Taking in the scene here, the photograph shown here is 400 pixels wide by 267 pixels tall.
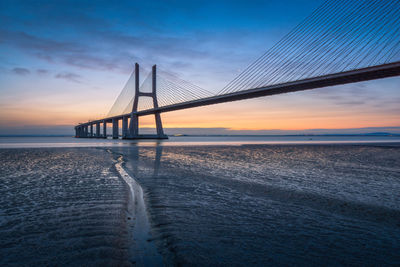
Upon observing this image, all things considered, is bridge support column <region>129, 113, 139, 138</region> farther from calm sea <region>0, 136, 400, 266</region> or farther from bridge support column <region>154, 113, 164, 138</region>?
calm sea <region>0, 136, 400, 266</region>

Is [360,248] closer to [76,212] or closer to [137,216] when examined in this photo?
[137,216]

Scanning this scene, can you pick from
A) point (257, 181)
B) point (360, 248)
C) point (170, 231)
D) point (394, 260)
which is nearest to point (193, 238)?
point (170, 231)

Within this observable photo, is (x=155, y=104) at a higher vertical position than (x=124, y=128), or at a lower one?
higher

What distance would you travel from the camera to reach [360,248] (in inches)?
83.2

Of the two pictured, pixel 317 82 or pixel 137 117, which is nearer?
pixel 317 82

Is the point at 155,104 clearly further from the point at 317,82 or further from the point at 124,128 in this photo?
the point at 317,82

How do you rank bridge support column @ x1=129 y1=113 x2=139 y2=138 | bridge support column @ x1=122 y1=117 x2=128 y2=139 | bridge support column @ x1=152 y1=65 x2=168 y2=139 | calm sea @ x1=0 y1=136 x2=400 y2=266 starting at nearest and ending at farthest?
calm sea @ x1=0 y1=136 x2=400 y2=266 → bridge support column @ x1=152 y1=65 x2=168 y2=139 → bridge support column @ x1=129 y1=113 x2=139 y2=138 → bridge support column @ x1=122 y1=117 x2=128 y2=139

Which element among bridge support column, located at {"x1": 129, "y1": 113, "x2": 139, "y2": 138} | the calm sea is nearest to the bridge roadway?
the calm sea

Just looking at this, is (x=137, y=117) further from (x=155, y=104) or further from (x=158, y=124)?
(x=155, y=104)

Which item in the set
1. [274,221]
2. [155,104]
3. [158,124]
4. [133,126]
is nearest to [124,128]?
[133,126]

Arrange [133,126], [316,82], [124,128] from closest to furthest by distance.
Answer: [316,82] < [133,126] < [124,128]

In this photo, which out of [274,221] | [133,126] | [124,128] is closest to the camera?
[274,221]

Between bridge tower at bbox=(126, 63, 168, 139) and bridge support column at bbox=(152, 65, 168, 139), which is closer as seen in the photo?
bridge support column at bbox=(152, 65, 168, 139)

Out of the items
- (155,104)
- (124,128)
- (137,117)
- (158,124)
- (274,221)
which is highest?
(155,104)
